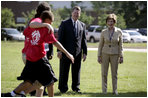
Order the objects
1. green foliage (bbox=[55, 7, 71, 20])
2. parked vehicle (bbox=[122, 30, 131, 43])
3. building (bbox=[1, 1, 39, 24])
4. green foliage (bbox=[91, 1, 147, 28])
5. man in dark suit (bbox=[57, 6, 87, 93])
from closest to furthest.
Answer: man in dark suit (bbox=[57, 6, 87, 93])
parked vehicle (bbox=[122, 30, 131, 43])
green foliage (bbox=[91, 1, 147, 28])
green foliage (bbox=[55, 7, 71, 20])
building (bbox=[1, 1, 39, 24])

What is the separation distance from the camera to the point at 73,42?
8.19 metres

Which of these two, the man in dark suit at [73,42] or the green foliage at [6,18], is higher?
the green foliage at [6,18]

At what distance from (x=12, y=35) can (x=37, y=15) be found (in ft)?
102

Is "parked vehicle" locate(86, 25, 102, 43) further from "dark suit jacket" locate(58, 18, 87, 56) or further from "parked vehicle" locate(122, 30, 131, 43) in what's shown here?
"dark suit jacket" locate(58, 18, 87, 56)

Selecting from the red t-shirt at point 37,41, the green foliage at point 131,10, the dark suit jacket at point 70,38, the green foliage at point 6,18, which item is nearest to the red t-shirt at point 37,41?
the red t-shirt at point 37,41

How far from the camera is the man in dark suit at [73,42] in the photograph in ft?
26.8

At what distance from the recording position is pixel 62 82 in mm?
8375

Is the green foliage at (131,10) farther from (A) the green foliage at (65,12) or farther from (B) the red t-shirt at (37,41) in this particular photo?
(B) the red t-shirt at (37,41)

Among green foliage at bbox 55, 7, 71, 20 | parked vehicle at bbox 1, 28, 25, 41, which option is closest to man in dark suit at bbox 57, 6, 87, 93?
parked vehicle at bbox 1, 28, 25, 41

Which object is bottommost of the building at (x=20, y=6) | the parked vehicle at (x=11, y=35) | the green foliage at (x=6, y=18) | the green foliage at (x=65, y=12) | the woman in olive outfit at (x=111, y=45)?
the woman in olive outfit at (x=111, y=45)

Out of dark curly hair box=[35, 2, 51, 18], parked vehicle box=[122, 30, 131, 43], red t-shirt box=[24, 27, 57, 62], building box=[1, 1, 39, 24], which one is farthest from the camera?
building box=[1, 1, 39, 24]

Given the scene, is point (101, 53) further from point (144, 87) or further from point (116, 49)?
point (144, 87)

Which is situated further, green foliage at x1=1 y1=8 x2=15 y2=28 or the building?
the building

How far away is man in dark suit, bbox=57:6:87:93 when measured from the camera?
818 cm
